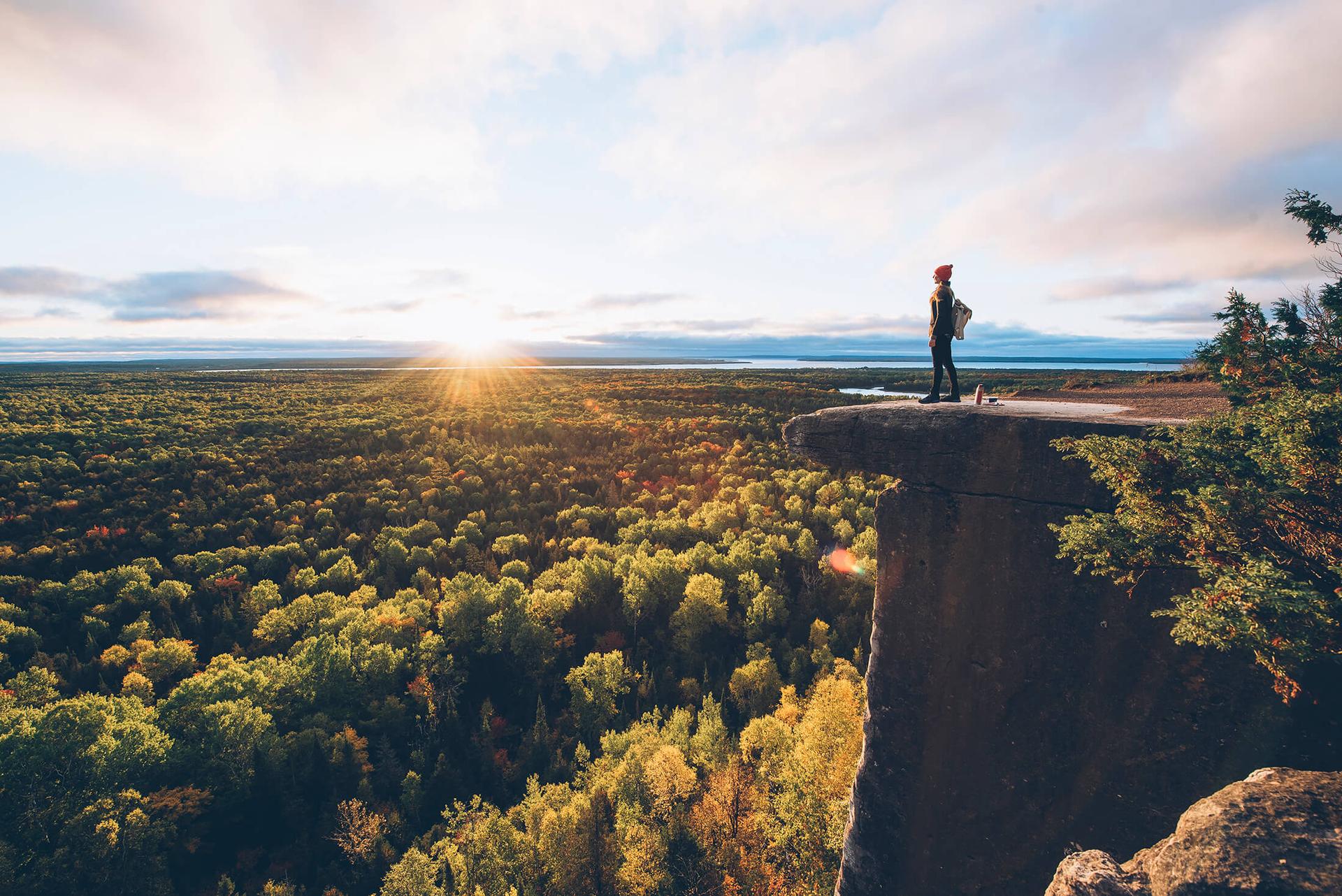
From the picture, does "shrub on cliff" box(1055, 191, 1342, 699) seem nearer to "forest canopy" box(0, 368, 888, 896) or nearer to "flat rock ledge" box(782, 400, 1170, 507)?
"flat rock ledge" box(782, 400, 1170, 507)

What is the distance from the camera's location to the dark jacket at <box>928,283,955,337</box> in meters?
8.00

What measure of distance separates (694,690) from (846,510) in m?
21.9

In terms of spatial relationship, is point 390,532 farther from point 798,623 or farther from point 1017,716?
point 1017,716

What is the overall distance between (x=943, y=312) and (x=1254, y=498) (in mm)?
4519

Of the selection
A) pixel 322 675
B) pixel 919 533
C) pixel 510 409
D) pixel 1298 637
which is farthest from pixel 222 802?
pixel 510 409

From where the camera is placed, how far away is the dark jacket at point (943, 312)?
8.00 metres

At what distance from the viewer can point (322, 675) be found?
74.3 feet

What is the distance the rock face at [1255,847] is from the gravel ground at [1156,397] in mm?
4119

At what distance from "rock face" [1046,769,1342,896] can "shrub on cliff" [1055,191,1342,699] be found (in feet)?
2.93

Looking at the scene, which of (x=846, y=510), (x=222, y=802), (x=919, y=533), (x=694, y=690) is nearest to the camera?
(x=919, y=533)

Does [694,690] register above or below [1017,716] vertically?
below

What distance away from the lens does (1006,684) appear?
708cm

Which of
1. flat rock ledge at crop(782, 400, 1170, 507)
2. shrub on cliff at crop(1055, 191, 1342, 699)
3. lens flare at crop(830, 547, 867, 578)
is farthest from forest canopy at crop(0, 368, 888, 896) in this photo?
shrub on cliff at crop(1055, 191, 1342, 699)

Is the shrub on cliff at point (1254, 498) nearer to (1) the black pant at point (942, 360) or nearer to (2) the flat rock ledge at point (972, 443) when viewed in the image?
(2) the flat rock ledge at point (972, 443)
